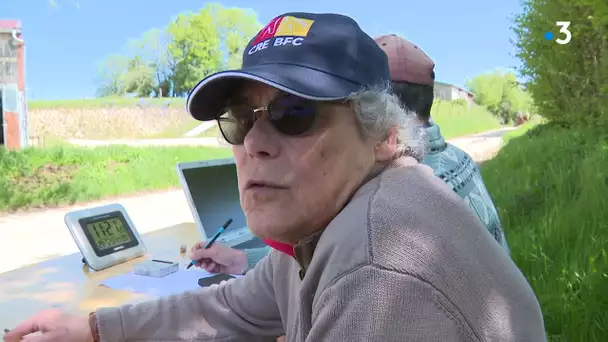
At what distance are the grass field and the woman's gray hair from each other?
3217 cm

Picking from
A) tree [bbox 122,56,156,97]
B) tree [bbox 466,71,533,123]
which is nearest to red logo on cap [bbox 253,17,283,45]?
tree [bbox 122,56,156,97]

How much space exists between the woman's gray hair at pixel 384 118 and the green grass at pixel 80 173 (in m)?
7.24

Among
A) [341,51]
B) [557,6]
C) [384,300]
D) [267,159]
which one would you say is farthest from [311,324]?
[557,6]

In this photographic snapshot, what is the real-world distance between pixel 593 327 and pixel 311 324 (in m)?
2.19

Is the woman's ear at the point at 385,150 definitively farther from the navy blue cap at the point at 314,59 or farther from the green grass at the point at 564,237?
the green grass at the point at 564,237

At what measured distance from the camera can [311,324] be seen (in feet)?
2.97

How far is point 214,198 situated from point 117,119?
34.1 metres

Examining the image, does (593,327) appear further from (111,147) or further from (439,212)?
(111,147)

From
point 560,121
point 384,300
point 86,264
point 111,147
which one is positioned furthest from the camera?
point 111,147

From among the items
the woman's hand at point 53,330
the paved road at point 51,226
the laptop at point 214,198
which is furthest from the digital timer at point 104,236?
the paved road at point 51,226

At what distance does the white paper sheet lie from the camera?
6.59ft

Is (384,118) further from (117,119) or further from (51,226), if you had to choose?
(117,119)

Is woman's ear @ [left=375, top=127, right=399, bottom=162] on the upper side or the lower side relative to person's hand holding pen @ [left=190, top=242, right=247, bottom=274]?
upper

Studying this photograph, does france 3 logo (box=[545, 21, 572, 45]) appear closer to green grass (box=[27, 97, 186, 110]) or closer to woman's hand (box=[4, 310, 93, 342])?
woman's hand (box=[4, 310, 93, 342])
